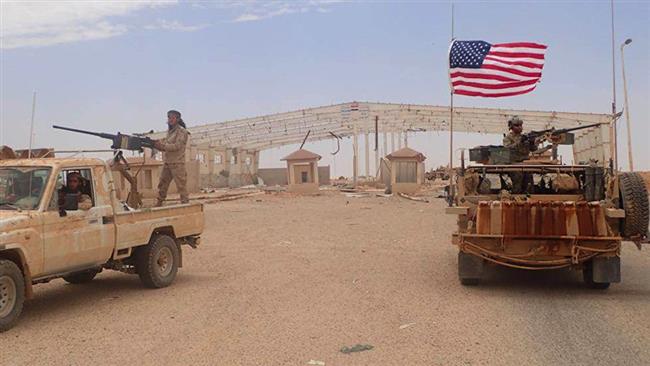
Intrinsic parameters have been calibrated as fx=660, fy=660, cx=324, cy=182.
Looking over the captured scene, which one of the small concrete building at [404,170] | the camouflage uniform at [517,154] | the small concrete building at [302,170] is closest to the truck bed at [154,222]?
the camouflage uniform at [517,154]

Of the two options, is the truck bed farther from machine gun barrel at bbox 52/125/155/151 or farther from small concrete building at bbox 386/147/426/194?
small concrete building at bbox 386/147/426/194

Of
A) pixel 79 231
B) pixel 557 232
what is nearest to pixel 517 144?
pixel 557 232

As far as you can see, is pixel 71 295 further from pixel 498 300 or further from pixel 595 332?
pixel 595 332

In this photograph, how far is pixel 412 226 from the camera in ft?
59.0

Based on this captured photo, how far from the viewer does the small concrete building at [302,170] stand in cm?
3684

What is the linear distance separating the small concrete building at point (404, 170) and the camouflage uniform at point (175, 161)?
2298 centimetres

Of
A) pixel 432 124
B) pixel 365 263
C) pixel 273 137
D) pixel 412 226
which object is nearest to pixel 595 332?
pixel 365 263

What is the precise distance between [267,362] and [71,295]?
4375 millimetres

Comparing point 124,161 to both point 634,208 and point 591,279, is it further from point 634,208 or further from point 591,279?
point 634,208

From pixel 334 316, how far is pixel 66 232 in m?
3.21

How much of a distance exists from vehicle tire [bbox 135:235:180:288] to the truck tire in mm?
6308

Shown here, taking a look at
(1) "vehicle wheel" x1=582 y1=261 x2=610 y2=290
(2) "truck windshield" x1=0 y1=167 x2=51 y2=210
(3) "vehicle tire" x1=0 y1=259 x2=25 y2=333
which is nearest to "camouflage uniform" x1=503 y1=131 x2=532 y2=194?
(1) "vehicle wheel" x1=582 y1=261 x2=610 y2=290

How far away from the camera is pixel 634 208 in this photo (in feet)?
28.5

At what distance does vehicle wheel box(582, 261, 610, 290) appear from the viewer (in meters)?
8.70
